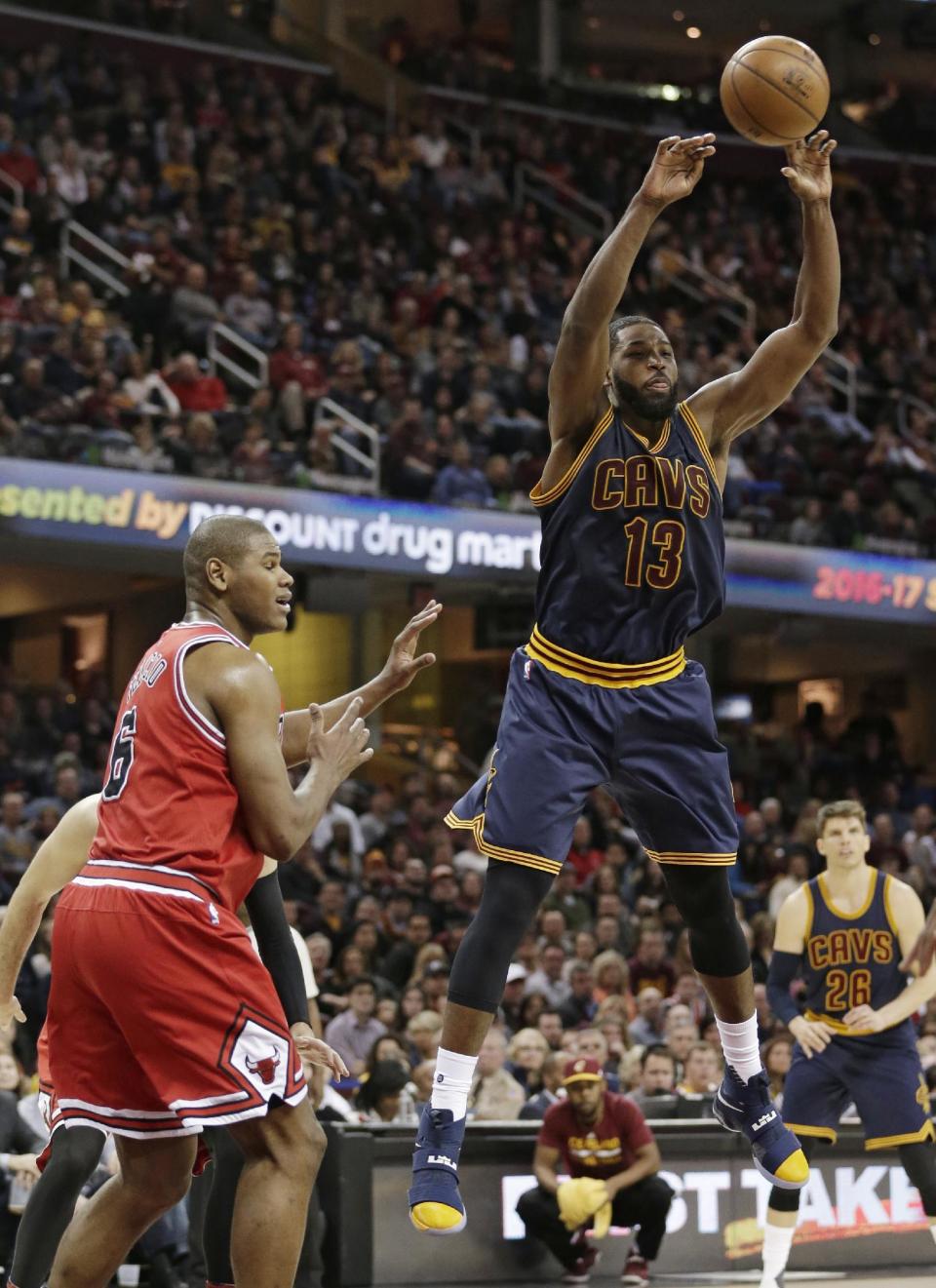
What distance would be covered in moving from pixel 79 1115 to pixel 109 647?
53.7ft

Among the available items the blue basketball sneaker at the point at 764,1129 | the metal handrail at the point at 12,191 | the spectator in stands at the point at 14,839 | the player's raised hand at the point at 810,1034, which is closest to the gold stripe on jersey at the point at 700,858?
the blue basketball sneaker at the point at 764,1129

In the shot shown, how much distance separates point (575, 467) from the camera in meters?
5.43

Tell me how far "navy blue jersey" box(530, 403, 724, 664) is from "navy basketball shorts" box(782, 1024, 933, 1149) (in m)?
2.90

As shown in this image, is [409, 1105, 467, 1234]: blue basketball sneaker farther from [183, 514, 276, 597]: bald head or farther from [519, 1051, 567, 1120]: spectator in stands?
[519, 1051, 567, 1120]: spectator in stands

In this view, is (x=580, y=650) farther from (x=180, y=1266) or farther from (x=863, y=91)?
(x=863, y=91)

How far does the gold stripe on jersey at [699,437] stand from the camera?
5.64m

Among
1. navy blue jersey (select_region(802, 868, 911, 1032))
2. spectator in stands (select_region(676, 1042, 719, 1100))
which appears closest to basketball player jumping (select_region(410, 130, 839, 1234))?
navy blue jersey (select_region(802, 868, 911, 1032))

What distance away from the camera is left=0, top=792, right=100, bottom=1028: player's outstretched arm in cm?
571

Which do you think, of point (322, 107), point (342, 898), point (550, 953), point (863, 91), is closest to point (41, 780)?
point (342, 898)

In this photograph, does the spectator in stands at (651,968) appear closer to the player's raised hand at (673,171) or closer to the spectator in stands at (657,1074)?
the spectator in stands at (657,1074)

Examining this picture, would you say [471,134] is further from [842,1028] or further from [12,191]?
[842,1028]

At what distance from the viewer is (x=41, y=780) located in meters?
14.9

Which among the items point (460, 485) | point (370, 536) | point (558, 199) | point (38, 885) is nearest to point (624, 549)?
point (38, 885)

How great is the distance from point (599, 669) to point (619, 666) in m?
0.06
